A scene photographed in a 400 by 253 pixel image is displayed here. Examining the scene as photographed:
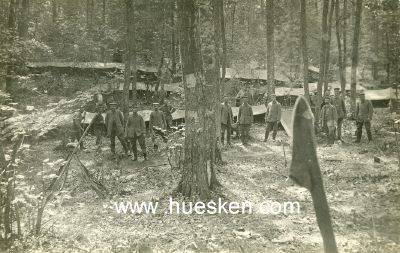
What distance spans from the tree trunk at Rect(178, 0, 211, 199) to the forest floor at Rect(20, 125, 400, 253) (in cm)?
74

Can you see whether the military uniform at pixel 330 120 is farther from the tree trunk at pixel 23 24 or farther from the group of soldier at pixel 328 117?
the tree trunk at pixel 23 24

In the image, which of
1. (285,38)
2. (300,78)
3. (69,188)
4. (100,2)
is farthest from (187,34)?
(100,2)

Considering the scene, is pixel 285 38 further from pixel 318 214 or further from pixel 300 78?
pixel 318 214

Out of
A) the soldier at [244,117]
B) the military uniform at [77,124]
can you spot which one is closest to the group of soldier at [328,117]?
the soldier at [244,117]

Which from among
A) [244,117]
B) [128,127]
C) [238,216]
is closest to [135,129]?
[128,127]

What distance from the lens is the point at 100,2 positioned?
121ft

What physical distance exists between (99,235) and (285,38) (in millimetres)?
30985

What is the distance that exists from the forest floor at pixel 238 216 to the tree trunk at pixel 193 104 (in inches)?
29.2

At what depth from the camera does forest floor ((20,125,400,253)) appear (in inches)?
261

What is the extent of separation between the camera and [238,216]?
798 cm

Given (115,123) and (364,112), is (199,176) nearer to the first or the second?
(115,123)

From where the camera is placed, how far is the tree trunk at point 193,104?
8.33 m

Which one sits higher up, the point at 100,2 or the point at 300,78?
the point at 100,2

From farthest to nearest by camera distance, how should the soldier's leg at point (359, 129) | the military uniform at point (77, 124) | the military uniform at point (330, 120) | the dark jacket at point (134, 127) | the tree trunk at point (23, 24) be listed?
1. the tree trunk at point (23, 24)
2. the military uniform at point (77, 124)
3. the soldier's leg at point (359, 129)
4. the military uniform at point (330, 120)
5. the dark jacket at point (134, 127)
